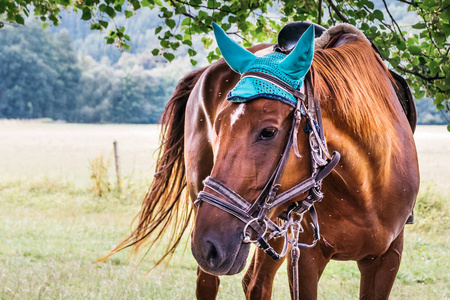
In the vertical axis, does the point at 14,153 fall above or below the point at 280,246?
below

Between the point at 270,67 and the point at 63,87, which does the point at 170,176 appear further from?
the point at 63,87

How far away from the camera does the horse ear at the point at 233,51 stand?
1994mm

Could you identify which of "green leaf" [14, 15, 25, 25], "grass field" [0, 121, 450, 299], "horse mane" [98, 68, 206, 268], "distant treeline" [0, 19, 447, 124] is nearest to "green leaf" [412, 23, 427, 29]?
"horse mane" [98, 68, 206, 268]

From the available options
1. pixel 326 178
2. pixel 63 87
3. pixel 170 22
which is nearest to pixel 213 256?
pixel 326 178

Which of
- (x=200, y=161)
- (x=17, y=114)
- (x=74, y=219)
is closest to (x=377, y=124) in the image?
(x=200, y=161)

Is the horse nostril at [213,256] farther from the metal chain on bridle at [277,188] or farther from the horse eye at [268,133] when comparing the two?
the horse eye at [268,133]

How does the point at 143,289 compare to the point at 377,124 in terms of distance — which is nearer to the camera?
the point at 377,124

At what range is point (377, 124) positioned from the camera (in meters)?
2.32

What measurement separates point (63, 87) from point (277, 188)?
47.8 metres

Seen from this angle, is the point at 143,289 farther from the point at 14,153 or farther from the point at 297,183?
the point at 14,153

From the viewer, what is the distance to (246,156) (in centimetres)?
177

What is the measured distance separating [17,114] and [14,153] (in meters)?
22.5

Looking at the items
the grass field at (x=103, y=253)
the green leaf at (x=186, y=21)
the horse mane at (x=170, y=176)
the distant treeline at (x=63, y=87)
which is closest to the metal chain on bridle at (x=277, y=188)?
the horse mane at (x=170, y=176)

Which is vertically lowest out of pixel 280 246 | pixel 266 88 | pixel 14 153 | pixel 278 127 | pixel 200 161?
pixel 14 153
